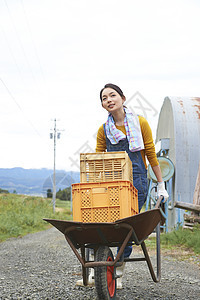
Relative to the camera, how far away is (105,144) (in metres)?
4.71

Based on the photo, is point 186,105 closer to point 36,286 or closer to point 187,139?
point 187,139

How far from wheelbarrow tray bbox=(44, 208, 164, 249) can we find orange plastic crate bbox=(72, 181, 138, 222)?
0.35 feet

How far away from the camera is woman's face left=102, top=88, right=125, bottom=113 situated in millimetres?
4332

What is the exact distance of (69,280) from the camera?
5699mm

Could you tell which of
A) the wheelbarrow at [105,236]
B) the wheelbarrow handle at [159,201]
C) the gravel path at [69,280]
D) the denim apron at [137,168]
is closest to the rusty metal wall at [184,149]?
the gravel path at [69,280]

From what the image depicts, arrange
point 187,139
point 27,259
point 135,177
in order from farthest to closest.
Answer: point 187,139, point 27,259, point 135,177

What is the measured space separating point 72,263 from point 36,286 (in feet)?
7.90

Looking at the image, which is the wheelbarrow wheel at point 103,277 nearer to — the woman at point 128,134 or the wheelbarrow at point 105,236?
the wheelbarrow at point 105,236

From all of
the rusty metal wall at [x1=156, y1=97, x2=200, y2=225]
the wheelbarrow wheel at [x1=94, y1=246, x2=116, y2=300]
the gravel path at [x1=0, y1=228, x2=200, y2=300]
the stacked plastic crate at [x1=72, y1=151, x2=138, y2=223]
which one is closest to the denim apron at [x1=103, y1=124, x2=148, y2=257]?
the stacked plastic crate at [x1=72, y1=151, x2=138, y2=223]

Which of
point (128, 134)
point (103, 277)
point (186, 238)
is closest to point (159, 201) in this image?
point (128, 134)

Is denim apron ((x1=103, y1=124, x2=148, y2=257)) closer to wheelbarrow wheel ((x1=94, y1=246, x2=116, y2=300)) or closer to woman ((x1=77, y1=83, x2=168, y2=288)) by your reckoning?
woman ((x1=77, y1=83, x2=168, y2=288))

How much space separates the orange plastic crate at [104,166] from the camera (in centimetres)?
374

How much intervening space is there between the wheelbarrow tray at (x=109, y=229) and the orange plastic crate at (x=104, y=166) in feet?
1.40

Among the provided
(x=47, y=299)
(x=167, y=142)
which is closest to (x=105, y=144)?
(x=47, y=299)
